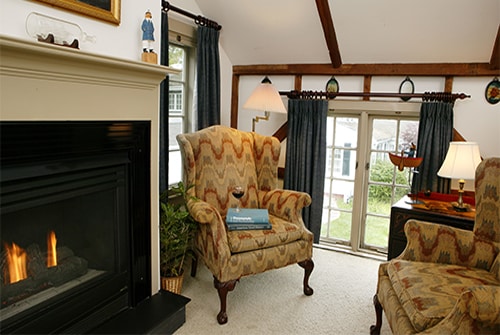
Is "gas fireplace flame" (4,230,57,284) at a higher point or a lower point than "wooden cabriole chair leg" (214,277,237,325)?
higher

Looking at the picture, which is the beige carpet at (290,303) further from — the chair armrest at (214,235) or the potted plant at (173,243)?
the chair armrest at (214,235)

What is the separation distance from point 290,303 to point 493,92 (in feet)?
7.66

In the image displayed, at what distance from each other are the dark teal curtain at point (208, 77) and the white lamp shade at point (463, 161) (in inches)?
81.9

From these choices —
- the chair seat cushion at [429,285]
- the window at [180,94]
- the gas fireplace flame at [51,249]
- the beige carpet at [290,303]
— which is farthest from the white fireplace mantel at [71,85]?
the chair seat cushion at [429,285]

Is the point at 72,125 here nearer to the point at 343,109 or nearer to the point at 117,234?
the point at 117,234

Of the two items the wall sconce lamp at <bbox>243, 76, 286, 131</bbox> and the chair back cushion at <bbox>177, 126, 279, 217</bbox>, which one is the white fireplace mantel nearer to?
the chair back cushion at <bbox>177, 126, 279, 217</bbox>

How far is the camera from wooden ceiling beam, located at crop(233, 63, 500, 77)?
3.02 m

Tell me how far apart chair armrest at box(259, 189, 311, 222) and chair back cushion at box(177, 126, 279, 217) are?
0.13 metres

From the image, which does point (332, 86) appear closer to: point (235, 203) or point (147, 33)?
point (235, 203)

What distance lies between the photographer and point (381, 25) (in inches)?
120

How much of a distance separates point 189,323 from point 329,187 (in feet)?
6.80

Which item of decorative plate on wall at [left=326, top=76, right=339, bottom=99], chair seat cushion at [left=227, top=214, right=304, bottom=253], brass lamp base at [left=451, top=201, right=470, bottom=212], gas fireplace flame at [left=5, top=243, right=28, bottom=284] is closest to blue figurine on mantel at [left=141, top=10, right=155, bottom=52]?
gas fireplace flame at [left=5, top=243, right=28, bottom=284]

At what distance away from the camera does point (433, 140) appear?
3121 millimetres

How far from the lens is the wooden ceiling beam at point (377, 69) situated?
3016 mm
